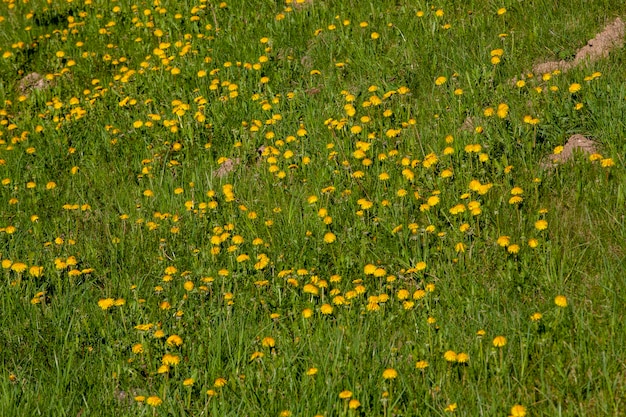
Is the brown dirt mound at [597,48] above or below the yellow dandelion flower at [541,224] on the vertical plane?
above

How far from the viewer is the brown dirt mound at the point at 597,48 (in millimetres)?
5697

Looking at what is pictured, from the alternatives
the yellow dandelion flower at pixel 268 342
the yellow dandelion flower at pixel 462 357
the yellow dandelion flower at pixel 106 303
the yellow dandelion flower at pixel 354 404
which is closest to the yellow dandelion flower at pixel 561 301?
the yellow dandelion flower at pixel 462 357

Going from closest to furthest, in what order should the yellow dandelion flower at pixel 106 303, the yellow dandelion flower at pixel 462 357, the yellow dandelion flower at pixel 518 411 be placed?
the yellow dandelion flower at pixel 518 411, the yellow dandelion flower at pixel 462 357, the yellow dandelion flower at pixel 106 303

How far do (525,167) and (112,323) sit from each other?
2.44 meters

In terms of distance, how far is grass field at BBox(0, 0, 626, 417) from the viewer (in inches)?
147

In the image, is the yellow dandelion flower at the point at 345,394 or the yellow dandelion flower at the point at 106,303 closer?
the yellow dandelion flower at the point at 345,394

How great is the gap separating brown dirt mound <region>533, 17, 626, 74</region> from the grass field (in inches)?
2.8

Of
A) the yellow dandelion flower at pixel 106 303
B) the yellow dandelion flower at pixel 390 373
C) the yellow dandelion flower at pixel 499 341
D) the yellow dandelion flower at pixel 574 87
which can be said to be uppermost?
the yellow dandelion flower at pixel 574 87

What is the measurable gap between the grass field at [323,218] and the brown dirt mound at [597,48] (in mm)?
72

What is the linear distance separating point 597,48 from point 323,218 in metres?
2.33

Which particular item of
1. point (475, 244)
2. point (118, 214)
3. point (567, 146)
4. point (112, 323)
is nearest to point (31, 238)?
point (118, 214)

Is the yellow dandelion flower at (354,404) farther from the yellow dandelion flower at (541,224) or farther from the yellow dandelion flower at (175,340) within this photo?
the yellow dandelion flower at (541,224)

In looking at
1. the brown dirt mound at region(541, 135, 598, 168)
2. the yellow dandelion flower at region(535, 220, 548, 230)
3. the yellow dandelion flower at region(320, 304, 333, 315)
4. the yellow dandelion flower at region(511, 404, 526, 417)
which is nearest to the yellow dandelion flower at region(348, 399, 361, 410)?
the yellow dandelion flower at region(511, 404, 526, 417)

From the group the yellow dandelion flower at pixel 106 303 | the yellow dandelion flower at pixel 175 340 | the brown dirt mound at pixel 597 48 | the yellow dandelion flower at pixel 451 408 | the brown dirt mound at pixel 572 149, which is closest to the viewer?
the yellow dandelion flower at pixel 451 408
